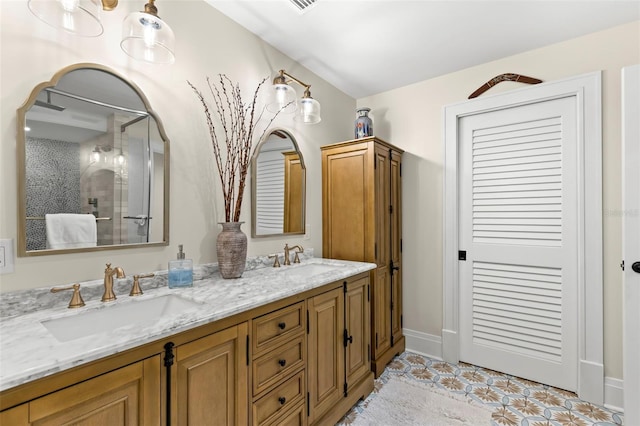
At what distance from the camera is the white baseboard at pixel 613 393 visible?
201 cm

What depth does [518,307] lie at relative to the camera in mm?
2430

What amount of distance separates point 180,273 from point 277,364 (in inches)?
26.2

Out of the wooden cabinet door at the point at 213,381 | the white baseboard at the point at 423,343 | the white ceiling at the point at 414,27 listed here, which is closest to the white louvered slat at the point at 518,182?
the white ceiling at the point at 414,27

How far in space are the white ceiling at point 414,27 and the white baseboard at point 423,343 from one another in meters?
2.42

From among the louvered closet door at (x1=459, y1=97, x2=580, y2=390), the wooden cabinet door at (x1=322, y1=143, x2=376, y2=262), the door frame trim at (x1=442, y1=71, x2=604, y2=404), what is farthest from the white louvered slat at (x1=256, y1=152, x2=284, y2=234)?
the door frame trim at (x1=442, y1=71, x2=604, y2=404)

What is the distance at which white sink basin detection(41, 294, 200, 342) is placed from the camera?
1.13m

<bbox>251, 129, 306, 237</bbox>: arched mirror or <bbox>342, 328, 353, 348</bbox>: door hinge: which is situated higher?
<bbox>251, 129, 306, 237</bbox>: arched mirror

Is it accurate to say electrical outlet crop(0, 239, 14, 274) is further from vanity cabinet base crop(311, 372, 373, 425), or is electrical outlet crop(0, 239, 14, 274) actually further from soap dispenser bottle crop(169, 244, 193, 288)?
vanity cabinet base crop(311, 372, 373, 425)

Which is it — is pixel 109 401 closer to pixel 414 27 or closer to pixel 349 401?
pixel 349 401

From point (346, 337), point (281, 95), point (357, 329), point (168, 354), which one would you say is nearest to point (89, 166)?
point (168, 354)

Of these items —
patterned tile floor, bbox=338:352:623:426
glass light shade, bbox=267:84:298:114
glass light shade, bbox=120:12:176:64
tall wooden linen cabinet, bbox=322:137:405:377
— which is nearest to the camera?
glass light shade, bbox=120:12:176:64

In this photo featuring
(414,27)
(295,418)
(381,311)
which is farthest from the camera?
(381,311)

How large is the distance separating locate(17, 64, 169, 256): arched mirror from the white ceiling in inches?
36.4

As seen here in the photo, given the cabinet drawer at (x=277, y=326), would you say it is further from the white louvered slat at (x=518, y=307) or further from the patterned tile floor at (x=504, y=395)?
the white louvered slat at (x=518, y=307)
